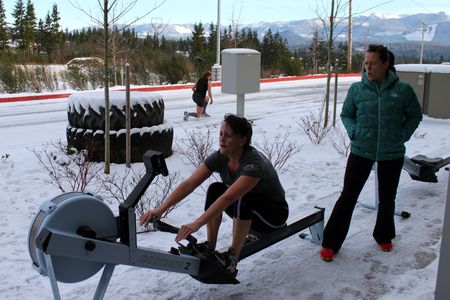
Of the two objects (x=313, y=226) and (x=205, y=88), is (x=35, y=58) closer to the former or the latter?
(x=205, y=88)

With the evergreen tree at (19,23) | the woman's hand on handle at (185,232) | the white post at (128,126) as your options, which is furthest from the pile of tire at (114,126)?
the evergreen tree at (19,23)

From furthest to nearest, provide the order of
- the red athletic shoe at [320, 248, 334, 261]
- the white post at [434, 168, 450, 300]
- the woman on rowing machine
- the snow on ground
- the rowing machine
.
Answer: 1. the red athletic shoe at [320, 248, 334, 261]
2. the snow on ground
3. the woman on rowing machine
4. the white post at [434, 168, 450, 300]
5. the rowing machine

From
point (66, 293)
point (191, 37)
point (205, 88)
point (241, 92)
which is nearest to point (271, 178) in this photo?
point (66, 293)

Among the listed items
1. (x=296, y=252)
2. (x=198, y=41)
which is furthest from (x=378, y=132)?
(x=198, y=41)

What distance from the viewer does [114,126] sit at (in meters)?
7.74

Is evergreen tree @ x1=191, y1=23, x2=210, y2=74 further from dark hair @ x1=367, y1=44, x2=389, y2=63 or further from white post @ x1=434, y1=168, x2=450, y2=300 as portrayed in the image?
white post @ x1=434, y1=168, x2=450, y2=300

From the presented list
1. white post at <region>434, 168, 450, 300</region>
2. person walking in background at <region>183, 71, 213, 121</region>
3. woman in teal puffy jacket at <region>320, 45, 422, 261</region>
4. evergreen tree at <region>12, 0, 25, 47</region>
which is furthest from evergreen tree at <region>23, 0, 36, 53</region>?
white post at <region>434, 168, 450, 300</region>

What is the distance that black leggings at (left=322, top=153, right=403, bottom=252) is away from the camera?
449 centimetres

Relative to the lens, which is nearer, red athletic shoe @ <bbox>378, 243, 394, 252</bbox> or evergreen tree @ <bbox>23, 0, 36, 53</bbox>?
red athletic shoe @ <bbox>378, 243, 394, 252</bbox>

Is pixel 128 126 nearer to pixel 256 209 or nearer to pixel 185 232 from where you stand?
pixel 256 209

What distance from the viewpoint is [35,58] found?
86.0ft

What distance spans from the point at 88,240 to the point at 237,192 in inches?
40.1

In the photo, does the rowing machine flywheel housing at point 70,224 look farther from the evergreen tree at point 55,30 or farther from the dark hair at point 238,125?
the evergreen tree at point 55,30

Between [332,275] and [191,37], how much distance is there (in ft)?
127
